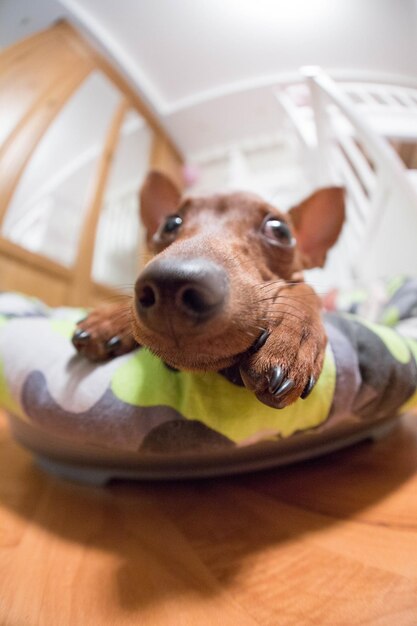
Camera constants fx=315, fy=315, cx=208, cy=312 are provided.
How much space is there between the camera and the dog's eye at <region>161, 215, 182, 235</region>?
1.75 feet

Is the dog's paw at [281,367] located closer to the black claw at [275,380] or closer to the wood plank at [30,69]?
the black claw at [275,380]

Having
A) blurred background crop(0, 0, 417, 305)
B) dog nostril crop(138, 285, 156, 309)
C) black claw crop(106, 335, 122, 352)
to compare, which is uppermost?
blurred background crop(0, 0, 417, 305)

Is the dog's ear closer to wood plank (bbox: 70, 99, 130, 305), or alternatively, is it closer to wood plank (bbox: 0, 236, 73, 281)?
wood plank (bbox: 0, 236, 73, 281)

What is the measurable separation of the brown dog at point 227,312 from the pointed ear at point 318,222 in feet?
0.66

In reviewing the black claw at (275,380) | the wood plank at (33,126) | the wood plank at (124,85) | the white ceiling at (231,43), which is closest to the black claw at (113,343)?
the black claw at (275,380)

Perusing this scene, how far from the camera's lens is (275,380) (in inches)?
10.6

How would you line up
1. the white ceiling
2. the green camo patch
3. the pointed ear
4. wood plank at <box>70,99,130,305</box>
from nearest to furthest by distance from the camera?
the green camo patch, the pointed ear, the white ceiling, wood plank at <box>70,99,130,305</box>

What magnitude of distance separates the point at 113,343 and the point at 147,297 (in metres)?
0.23

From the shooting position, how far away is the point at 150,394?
41cm

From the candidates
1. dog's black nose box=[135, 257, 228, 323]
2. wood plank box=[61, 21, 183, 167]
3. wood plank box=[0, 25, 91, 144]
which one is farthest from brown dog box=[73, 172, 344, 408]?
wood plank box=[0, 25, 91, 144]

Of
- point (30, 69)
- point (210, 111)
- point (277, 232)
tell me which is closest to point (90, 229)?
point (30, 69)

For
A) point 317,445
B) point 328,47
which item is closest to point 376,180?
point 328,47

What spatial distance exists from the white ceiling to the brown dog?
70 centimetres

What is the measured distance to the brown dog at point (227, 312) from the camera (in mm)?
250
